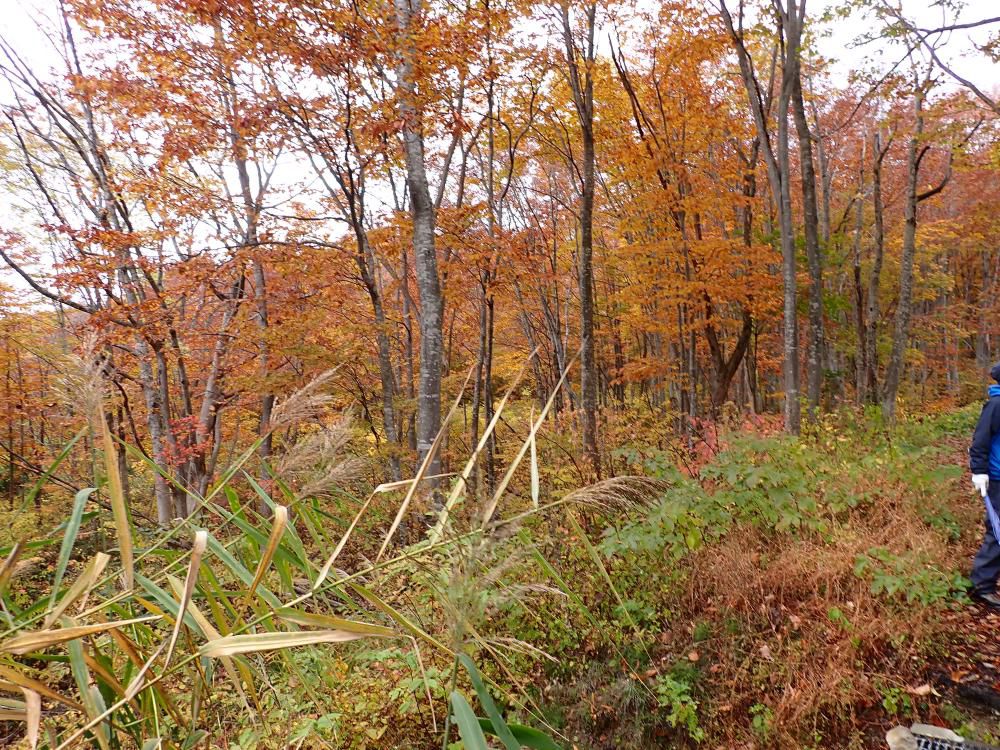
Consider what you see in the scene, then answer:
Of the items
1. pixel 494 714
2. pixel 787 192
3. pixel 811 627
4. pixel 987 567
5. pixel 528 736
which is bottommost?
pixel 811 627

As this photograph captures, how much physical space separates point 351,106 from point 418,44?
56.7 inches

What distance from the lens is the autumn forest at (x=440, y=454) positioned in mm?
1085

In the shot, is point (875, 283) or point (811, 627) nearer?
point (811, 627)

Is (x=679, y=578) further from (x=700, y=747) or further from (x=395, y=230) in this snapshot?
(x=395, y=230)

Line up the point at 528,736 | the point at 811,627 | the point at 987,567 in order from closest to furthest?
the point at 528,736 → the point at 811,627 → the point at 987,567

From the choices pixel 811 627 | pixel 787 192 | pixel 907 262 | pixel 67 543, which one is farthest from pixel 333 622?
pixel 907 262

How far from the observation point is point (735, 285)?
8.81 meters

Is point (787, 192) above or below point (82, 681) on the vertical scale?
above

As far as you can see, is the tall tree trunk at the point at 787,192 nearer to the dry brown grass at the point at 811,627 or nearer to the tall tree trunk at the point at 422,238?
the dry brown grass at the point at 811,627

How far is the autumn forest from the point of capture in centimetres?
108

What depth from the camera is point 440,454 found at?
8070 mm

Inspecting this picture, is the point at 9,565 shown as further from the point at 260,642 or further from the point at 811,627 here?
the point at 811,627

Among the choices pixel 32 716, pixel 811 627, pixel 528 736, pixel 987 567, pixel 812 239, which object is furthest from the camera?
pixel 812 239

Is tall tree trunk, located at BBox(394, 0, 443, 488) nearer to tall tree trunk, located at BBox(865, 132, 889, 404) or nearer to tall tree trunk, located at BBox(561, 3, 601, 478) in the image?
tall tree trunk, located at BBox(561, 3, 601, 478)
